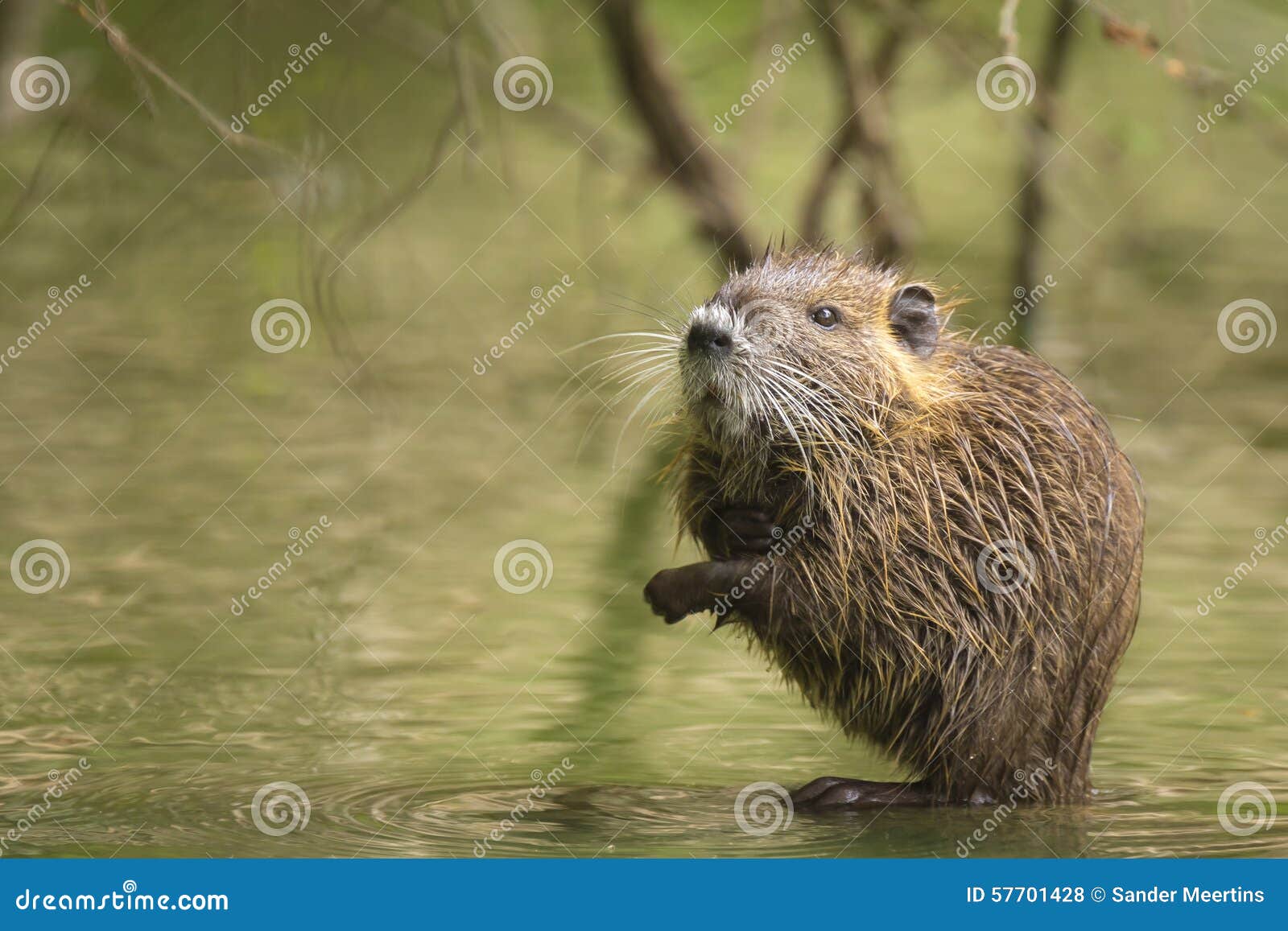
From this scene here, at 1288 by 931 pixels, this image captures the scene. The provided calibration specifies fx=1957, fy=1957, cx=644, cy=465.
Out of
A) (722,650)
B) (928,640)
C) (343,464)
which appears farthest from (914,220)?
(928,640)

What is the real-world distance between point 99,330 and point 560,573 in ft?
18.5

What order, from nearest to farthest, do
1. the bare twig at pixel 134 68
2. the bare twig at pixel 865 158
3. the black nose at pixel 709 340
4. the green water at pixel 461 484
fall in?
the bare twig at pixel 134 68, the black nose at pixel 709 340, the green water at pixel 461 484, the bare twig at pixel 865 158

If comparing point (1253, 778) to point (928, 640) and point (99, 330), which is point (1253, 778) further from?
point (99, 330)

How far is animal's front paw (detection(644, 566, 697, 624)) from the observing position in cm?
570

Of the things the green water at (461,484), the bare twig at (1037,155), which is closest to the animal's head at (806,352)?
the green water at (461,484)

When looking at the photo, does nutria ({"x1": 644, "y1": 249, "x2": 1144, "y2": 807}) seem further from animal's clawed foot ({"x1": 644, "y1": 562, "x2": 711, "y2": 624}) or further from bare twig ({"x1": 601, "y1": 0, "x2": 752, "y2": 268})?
bare twig ({"x1": 601, "y1": 0, "x2": 752, "y2": 268})

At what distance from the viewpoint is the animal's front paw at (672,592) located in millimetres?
5695

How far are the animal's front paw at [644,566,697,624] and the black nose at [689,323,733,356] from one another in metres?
0.64

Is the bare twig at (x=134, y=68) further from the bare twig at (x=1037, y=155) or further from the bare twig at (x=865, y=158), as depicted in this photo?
the bare twig at (x=1037, y=155)

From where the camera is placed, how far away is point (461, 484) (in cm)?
1000

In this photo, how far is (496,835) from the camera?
219 inches

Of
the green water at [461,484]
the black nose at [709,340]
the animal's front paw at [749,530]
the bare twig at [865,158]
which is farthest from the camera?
the bare twig at [865,158]

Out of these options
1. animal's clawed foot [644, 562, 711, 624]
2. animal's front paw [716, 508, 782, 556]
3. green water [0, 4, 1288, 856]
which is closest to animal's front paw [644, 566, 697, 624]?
animal's clawed foot [644, 562, 711, 624]

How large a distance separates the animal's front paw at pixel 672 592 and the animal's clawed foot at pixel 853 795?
69 cm
